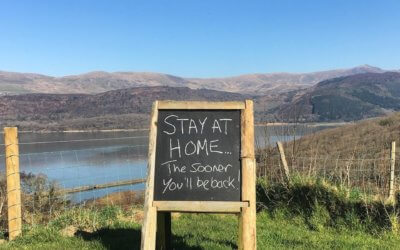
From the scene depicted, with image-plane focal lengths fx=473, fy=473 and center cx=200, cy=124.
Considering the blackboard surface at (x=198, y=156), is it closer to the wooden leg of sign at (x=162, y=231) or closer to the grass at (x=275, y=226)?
the wooden leg of sign at (x=162, y=231)

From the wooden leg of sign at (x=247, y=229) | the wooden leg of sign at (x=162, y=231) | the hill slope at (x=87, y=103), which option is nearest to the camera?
the wooden leg of sign at (x=247, y=229)

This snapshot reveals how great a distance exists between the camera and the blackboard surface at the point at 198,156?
17.2ft

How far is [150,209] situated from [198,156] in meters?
0.82

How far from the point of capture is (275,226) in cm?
805

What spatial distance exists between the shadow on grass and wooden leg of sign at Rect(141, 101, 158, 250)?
4.43 feet

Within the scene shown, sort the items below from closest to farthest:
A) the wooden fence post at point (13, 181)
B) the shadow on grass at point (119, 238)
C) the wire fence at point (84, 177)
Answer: the shadow on grass at point (119, 238) < the wooden fence post at point (13, 181) < the wire fence at point (84, 177)

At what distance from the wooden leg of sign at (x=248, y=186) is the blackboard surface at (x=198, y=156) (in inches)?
3.8

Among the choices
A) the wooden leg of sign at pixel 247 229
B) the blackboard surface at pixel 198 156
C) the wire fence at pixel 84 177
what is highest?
the blackboard surface at pixel 198 156

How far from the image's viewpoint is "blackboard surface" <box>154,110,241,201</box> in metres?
5.23

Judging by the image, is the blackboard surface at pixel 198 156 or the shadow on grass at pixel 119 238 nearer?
the blackboard surface at pixel 198 156

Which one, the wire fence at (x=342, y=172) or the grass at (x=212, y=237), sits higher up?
the wire fence at (x=342, y=172)

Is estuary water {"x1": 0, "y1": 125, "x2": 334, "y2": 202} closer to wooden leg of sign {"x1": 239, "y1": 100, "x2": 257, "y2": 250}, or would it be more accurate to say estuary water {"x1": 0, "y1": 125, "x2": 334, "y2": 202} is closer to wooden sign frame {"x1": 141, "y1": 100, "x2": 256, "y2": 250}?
wooden sign frame {"x1": 141, "y1": 100, "x2": 256, "y2": 250}

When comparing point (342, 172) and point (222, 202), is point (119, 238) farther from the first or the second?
point (342, 172)

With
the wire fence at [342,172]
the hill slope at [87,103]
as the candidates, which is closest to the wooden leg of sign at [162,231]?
the wire fence at [342,172]
